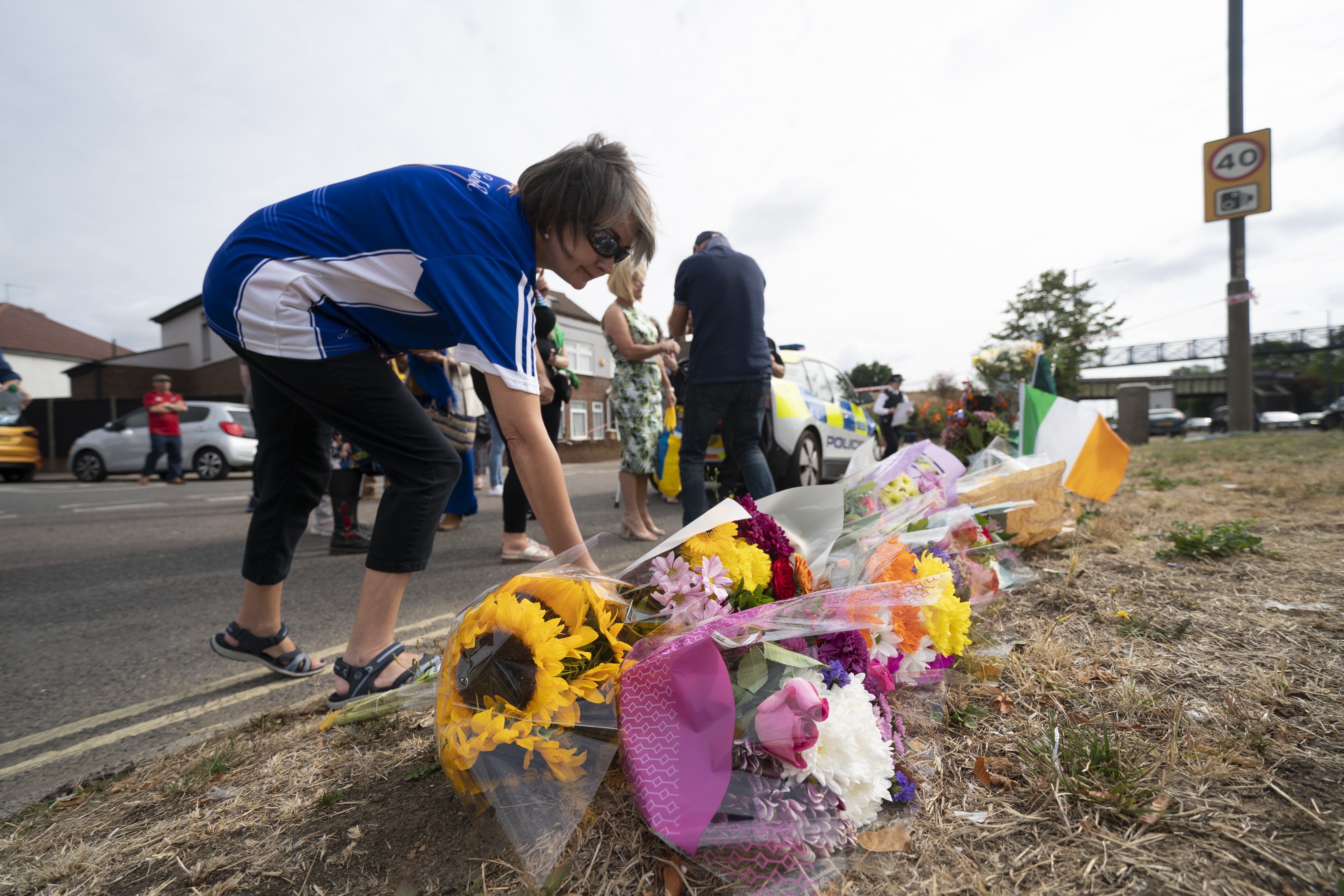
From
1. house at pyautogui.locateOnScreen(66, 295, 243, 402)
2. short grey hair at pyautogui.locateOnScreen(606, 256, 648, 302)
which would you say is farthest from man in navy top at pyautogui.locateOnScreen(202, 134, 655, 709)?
house at pyautogui.locateOnScreen(66, 295, 243, 402)

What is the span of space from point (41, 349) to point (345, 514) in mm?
40874

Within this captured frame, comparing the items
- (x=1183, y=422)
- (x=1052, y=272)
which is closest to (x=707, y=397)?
(x=1052, y=272)

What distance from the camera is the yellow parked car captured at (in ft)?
38.8

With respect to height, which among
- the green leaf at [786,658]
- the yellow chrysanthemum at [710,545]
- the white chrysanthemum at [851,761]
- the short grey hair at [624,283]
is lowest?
the white chrysanthemum at [851,761]

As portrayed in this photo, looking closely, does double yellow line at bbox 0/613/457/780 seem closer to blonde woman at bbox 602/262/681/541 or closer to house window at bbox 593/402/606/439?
blonde woman at bbox 602/262/681/541

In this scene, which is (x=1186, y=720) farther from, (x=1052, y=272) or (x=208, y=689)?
(x=1052, y=272)

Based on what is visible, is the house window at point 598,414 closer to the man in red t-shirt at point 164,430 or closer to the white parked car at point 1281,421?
the man in red t-shirt at point 164,430

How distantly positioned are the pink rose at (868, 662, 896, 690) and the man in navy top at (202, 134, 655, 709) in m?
0.70

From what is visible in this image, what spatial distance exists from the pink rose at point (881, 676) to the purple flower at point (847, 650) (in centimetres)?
8

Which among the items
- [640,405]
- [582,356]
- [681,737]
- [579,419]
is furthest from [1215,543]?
[582,356]

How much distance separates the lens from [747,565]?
133 cm

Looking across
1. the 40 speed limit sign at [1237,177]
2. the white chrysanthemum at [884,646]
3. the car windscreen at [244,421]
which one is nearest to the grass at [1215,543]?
the white chrysanthemum at [884,646]

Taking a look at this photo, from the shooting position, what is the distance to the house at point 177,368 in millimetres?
26875

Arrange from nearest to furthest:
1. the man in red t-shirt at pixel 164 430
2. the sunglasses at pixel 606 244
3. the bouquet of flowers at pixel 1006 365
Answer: the sunglasses at pixel 606 244 → the bouquet of flowers at pixel 1006 365 → the man in red t-shirt at pixel 164 430
